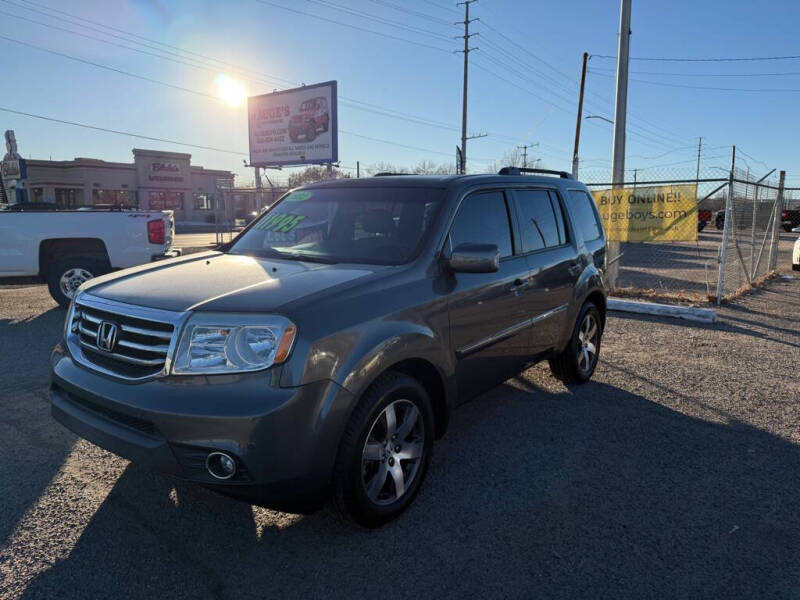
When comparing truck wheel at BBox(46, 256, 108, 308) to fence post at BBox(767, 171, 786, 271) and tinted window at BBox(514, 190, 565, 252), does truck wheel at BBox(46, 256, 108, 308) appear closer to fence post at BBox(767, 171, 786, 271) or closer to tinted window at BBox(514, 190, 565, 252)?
tinted window at BBox(514, 190, 565, 252)

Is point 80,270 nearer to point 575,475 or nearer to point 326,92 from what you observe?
point 575,475

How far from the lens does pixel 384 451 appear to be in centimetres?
295

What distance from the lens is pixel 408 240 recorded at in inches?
136

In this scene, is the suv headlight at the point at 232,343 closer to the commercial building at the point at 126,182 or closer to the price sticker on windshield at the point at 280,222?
the price sticker on windshield at the point at 280,222

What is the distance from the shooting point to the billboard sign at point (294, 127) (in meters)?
21.7

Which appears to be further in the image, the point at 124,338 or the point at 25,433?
the point at 25,433

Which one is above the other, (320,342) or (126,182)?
(126,182)

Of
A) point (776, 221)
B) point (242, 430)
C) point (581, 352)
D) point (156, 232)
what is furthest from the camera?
point (776, 221)

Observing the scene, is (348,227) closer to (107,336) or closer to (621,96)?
(107,336)

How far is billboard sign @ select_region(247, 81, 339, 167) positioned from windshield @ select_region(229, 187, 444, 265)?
716 inches

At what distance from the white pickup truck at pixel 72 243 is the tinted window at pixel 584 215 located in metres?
6.62

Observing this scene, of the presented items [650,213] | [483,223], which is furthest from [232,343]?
[650,213]

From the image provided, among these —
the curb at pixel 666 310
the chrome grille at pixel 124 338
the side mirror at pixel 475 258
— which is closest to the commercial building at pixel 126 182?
the curb at pixel 666 310

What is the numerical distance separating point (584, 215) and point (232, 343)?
403cm
